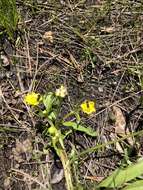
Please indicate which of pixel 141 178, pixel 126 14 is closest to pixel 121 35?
pixel 126 14

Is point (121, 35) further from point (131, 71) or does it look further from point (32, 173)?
point (32, 173)

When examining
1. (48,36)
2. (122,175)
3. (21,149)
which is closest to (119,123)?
(122,175)

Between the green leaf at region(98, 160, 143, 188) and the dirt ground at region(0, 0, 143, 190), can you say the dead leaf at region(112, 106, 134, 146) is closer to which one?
the dirt ground at region(0, 0, 143, 190)

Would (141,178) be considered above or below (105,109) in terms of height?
below

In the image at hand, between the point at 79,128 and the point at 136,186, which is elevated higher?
the point at 79,128

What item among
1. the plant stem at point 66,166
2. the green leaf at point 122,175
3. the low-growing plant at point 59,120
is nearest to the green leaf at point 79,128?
the low-growing plant at point 59,120

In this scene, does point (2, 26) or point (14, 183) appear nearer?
point (14, 183)

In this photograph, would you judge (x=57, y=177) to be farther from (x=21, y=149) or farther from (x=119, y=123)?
(x=119, y=123)
